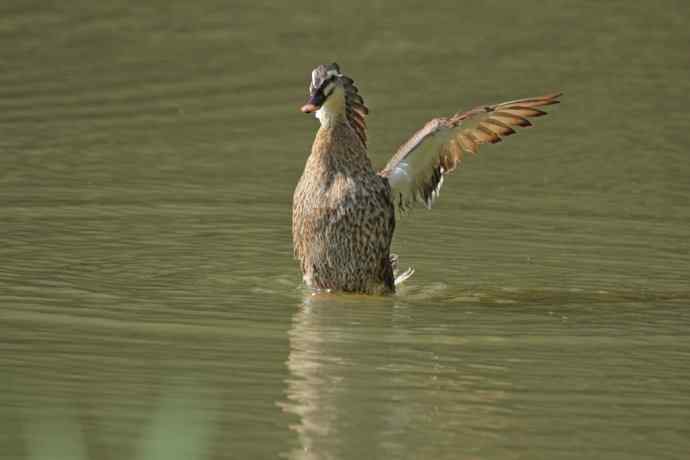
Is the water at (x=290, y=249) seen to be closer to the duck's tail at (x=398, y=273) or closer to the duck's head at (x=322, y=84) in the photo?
the duck's tail at (x=398, y=273)

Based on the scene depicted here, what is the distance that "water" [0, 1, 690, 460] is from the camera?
799cm

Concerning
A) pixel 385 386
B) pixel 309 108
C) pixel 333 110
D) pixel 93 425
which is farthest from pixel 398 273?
pixel 93 425

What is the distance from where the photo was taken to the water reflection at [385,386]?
300 inches

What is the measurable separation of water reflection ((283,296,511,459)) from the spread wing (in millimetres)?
1304

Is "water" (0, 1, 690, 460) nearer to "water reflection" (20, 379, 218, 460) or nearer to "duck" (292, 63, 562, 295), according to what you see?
"water reflection" (20, 379, 218, 460)

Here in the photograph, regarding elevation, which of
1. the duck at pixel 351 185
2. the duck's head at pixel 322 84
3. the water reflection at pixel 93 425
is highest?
the duck's head at pixel 322 84

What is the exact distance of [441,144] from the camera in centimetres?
1200

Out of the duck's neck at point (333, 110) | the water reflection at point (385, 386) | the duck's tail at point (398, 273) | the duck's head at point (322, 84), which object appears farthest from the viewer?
the duck's tail at point (398, 273)

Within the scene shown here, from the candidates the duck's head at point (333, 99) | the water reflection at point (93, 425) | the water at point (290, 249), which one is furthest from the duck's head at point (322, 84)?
the water reflection at point (93, 425)

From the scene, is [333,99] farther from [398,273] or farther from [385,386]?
[385,386]

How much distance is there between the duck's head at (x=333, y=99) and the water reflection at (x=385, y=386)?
4.43 ft

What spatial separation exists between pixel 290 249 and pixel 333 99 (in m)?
1.69

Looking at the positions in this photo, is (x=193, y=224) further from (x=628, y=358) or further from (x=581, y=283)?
(x=628, y=358)

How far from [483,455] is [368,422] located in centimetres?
66
